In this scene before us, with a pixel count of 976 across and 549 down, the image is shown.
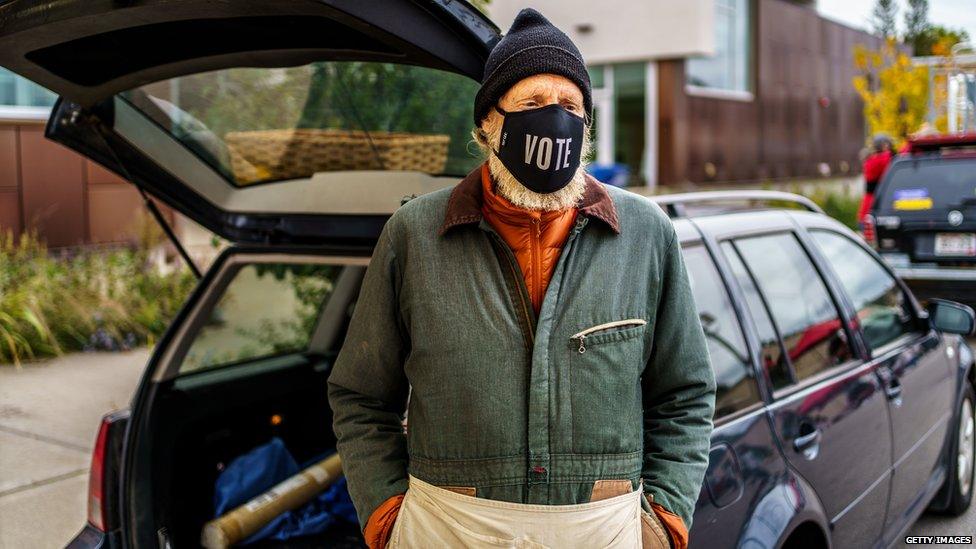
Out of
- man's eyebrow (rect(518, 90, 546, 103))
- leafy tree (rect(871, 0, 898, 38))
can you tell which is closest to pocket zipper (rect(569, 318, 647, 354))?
man's eyebrow (rect(518, 90, 546, 103))

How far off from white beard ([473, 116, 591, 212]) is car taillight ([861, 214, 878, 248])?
916 cm

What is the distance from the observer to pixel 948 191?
9.88 meters

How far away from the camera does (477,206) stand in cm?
208

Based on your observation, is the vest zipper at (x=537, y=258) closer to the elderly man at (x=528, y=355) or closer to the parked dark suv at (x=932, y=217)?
the elderly man at (x=528, y=355)

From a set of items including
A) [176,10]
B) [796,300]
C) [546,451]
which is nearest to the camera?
[546,451]

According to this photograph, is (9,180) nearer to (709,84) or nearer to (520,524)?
(520,524)

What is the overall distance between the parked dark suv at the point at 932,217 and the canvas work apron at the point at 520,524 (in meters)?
9.01

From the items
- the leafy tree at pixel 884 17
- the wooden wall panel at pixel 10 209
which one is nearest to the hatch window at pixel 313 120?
the wooden wall panel at pixel 10 209

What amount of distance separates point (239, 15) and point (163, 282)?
7278mm

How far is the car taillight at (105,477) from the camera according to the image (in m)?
3.04

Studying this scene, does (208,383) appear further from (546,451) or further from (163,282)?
(163,282)

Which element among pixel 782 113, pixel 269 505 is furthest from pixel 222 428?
pixel 782 113

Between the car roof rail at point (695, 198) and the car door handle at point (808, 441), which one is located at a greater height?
the car roof rail at point (695, 198)

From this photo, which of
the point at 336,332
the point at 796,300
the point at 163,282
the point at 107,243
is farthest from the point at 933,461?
the point at 107,243
